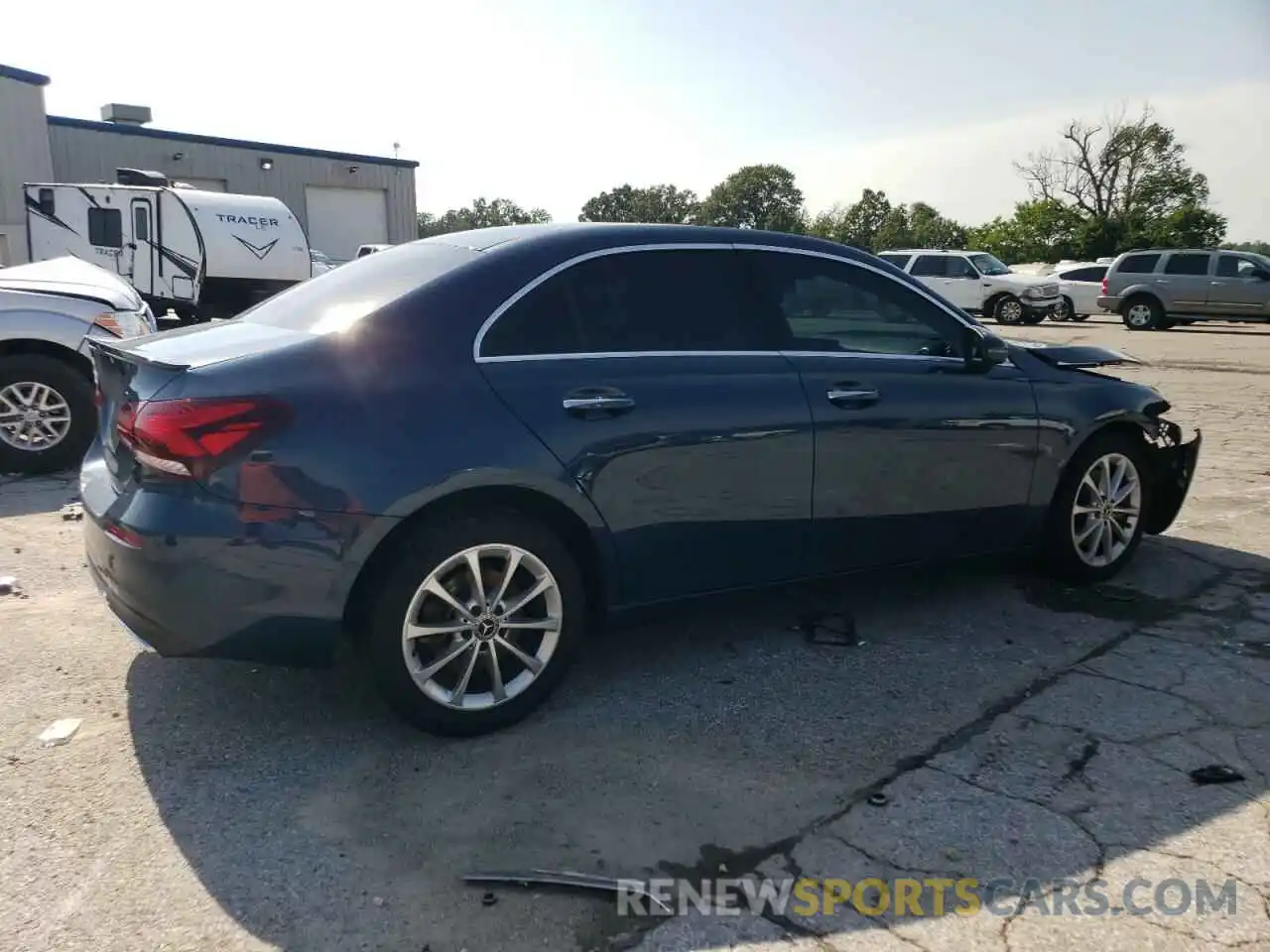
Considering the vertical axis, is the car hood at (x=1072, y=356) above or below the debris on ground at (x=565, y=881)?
above

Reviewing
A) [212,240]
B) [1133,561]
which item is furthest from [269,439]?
[212,240]

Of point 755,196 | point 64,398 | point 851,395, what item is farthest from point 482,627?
point 755,196

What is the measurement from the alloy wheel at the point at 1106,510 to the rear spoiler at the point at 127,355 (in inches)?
151

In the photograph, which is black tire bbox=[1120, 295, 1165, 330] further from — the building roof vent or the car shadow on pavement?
the building roof vent

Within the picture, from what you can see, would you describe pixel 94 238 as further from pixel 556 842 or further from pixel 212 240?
pixel 556 842

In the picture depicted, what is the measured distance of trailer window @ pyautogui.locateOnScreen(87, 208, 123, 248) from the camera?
54.5ft

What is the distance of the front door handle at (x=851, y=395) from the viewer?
3877 millimetres

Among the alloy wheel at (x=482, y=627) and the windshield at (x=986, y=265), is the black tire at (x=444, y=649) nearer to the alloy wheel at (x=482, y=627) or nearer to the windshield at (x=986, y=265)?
the alloy wheel at (x=482, y=627)

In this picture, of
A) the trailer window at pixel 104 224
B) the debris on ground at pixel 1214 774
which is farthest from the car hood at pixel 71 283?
the trailer window at pixel 104 224

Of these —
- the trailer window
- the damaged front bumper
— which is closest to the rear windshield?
the damaged front bumper

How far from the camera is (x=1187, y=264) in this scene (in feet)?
75.7

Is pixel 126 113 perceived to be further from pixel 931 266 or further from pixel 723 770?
pixel 723 770

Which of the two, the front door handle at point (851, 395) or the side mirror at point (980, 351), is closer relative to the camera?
the front door handle at point (851, 395)

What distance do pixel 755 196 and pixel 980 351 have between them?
95.1m
